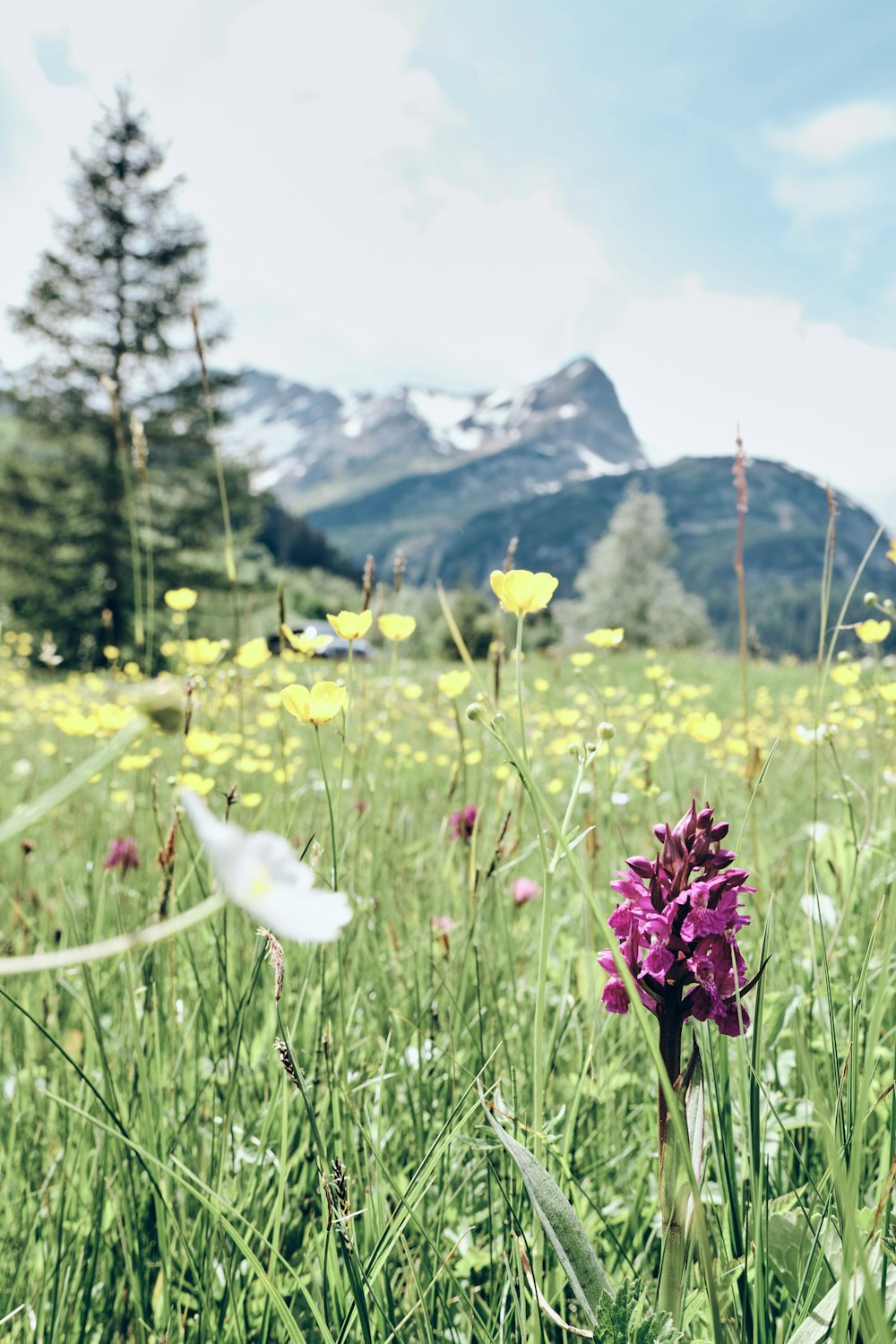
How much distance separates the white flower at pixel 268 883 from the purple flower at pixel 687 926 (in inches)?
16.6

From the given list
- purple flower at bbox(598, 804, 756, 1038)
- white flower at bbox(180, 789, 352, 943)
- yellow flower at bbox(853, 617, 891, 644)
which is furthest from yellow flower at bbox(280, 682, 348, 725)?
yellow flower at bbox(853, 617, 891, 644)

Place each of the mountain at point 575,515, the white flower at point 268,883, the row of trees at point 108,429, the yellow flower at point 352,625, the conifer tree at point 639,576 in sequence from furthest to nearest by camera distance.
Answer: the mountain at point 575,515 < the conifer tree at point 639,576 < the row of trees at point 108,429 < the yellow flower at point 352,625 < the white flower at point 268,883

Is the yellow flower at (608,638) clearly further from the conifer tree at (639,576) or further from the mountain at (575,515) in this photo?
the mountain at (575,515)

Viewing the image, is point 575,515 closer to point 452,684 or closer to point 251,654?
point 251,654

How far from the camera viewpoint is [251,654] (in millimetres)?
1329

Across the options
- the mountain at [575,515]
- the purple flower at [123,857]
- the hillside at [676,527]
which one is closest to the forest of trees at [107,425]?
the purple flower at [123,857]

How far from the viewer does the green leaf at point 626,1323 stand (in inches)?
21.5

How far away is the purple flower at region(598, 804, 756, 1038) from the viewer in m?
0.64

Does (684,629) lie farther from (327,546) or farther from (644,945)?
(327,546)

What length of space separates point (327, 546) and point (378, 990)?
217 ft

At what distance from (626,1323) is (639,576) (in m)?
37.6

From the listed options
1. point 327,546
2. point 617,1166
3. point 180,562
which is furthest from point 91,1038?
point 327,546

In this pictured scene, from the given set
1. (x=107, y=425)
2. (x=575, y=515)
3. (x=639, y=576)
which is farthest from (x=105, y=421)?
(x=575, y=515)

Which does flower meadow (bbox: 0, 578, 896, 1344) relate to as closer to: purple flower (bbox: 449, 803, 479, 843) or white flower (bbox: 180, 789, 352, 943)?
white flower (bbox: 180, 789, 352, 943)
